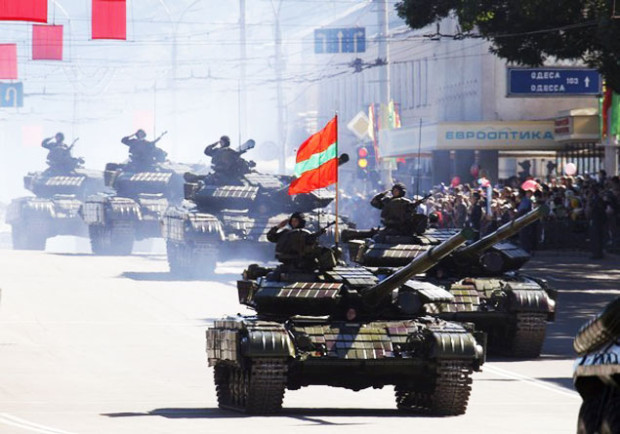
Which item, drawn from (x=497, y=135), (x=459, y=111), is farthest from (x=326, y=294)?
(x=459, y=111)

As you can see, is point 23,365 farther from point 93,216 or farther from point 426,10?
point 93,216

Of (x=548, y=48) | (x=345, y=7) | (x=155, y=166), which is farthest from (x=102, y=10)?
(x=345, y=7)

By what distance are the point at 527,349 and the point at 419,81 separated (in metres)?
65.3

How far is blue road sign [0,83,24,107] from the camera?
70312mm

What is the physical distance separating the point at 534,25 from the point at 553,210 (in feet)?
12.6

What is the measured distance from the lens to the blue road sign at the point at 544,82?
39.8 metres

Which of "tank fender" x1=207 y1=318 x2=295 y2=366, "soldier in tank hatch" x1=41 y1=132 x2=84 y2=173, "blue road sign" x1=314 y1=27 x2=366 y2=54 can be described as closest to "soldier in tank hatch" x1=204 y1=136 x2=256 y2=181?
"soldier in tank hatch" x1=41 y1=132 x2=84 y2=173

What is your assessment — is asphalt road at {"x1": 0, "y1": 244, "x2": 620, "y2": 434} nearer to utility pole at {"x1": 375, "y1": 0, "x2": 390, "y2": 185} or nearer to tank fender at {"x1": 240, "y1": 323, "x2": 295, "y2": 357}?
tank fender at {"x1": 240, "y1": 323, "x2": 295, "y2": 357}

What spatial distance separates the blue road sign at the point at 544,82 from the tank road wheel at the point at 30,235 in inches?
673

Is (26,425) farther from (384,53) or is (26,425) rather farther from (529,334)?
(384,53)

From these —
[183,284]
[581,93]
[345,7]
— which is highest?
[345,7]

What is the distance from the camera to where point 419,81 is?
281 feet

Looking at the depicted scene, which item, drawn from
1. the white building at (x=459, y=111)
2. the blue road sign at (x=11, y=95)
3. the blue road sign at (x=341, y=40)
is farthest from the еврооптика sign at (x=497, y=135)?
the blue road sign at (x=11, y=95)

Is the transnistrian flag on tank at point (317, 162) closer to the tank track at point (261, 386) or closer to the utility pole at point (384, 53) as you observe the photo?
the tank track at point (261, 386)
